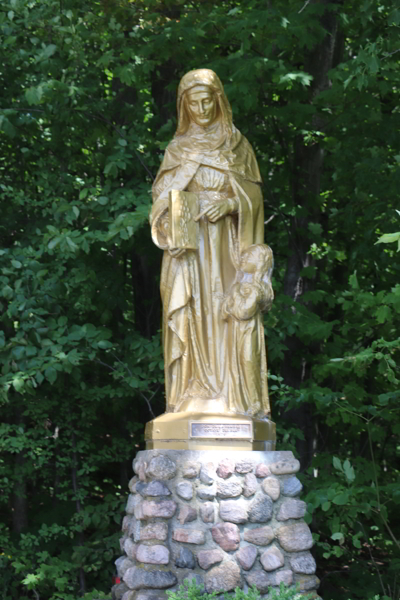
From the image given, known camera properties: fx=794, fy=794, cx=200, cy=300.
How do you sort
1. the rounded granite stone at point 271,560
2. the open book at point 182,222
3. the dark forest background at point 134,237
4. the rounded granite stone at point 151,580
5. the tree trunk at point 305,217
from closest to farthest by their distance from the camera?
the rounded granite stone at point 151,580 < the rounded granite stone at point 271,560 < the open book at point 182,222 < the dark forest background at point 134,237 < the tree trunk at point 305,217

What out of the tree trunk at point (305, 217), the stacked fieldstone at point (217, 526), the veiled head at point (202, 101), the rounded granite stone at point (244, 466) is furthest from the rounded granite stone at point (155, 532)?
the tree trunk at point (305, 217)

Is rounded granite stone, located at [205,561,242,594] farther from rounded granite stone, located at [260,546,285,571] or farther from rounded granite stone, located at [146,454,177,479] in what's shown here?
rounded granite stone, located at [146,454,177,479]

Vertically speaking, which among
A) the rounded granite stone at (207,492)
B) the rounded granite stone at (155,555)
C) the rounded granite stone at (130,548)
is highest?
the rounded granite stone at (207,492)

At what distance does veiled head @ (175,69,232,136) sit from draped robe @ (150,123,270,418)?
0.08 metres

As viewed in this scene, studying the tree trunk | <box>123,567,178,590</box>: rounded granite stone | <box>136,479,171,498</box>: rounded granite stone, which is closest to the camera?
<box>123,567,178,590</box>: rounded granite stone

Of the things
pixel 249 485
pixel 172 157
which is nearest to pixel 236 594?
pixel 249 485

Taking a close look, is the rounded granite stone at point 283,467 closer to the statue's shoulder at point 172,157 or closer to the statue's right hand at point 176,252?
the statue's right hand at point 176,252

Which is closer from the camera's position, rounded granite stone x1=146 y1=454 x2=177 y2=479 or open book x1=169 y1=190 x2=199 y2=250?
rounded granite stone x1=146 y1=454 x2=177 y2=479

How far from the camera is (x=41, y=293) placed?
25.0ft

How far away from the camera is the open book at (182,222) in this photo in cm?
542

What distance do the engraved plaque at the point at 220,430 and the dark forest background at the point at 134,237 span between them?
6.23 ft

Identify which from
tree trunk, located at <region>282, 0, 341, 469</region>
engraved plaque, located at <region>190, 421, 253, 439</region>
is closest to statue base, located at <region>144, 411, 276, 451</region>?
engraved plaque, located at <region>190, 421, 253, 439</region>

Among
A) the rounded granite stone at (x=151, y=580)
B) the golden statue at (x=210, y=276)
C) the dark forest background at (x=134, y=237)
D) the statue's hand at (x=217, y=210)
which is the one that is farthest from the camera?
the dark forest background at (x=134, y=237)

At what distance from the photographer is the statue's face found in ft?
18.5
